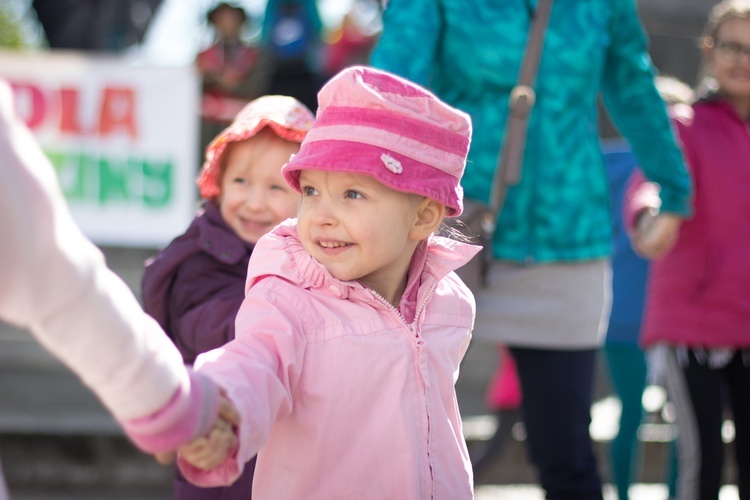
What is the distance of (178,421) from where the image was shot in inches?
67.4

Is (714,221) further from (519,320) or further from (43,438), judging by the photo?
(43,438)

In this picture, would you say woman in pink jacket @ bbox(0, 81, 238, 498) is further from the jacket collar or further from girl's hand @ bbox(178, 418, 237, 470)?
the jacket collar

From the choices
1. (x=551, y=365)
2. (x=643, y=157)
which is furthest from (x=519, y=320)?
(x=643, y=157)

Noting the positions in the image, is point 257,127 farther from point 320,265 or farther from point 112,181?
point 112,181

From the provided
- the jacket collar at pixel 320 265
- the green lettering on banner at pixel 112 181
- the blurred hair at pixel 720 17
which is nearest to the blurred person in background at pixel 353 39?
→ the green lettering on banner at pixel 112 181

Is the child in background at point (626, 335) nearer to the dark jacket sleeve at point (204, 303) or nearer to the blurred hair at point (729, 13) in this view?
the blurred hair at point (729, 13)

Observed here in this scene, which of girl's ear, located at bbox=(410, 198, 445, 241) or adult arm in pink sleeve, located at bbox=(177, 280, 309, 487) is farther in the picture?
girl's ear, located at bbox=(410, 198, 445, 241)

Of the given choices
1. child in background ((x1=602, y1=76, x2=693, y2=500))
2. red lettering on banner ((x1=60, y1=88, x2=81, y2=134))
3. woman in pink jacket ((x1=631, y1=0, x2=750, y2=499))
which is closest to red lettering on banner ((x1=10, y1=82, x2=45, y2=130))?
red lettering on banner ((x1=60, y1=88, x2=81, y2=134))

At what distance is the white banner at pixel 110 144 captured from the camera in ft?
22.1

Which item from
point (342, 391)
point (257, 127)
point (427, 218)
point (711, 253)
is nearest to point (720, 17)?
point (711, 253)

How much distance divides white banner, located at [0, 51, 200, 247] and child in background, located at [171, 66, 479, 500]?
4.39 meters

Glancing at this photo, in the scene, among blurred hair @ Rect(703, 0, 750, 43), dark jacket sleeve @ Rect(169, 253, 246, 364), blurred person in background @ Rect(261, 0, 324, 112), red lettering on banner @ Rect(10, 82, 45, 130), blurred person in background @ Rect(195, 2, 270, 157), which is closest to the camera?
dark jacket sleeve @ Rect(169, 253, 246, 364)

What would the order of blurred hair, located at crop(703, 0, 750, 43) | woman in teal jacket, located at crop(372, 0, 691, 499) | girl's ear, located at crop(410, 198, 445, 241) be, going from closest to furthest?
girl's ear, located at crop(410, 198, 445, 241)
woman in teal jacket, located at crop(372, 0, 691, 499)
blurred hair, located at crop(703, 0, 750, 43)

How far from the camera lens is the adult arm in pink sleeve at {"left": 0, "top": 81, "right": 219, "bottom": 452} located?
142 cm
